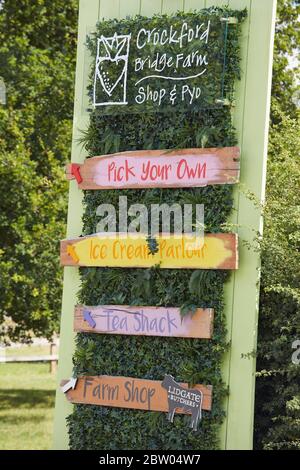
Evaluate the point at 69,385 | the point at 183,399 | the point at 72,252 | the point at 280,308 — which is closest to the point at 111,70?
the point at 72,252

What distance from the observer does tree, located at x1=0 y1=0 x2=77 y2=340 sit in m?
11.6

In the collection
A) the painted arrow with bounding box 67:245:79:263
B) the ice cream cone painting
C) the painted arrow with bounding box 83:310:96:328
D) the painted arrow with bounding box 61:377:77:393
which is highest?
the ice cream cone painting

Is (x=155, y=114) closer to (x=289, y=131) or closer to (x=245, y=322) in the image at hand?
(x=289, y=131)

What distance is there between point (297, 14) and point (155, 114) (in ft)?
20.5

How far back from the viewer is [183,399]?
565 centimetres

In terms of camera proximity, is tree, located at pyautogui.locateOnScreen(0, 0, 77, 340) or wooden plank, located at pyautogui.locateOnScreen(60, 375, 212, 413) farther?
tree, located at pyautogui.locateOnScreen(0, 0, 77, 340)

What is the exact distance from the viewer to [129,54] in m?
6.18

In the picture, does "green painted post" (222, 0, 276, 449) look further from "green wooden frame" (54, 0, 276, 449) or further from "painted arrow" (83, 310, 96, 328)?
"painted arrow" (83, 310, 96, 328)

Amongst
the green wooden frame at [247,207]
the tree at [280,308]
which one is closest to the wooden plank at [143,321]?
the green wooden frame at [247,207]

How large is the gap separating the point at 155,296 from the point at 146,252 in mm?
313

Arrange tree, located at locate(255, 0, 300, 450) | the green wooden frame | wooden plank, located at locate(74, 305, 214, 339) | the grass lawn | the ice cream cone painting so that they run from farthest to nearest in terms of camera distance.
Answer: the grass lawn, the ice cream cone painting, wooden plank, located at locate(74, 305, 214, 339), the green wooden frame, tree, located at locate(255, 0, 300, 450)

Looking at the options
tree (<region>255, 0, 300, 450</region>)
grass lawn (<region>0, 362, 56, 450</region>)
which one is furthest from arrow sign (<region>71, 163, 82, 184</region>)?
grass lawn (<region>0, 362, 56, 450</region>)

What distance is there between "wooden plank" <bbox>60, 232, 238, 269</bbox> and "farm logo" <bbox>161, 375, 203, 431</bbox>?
0.79 metres
